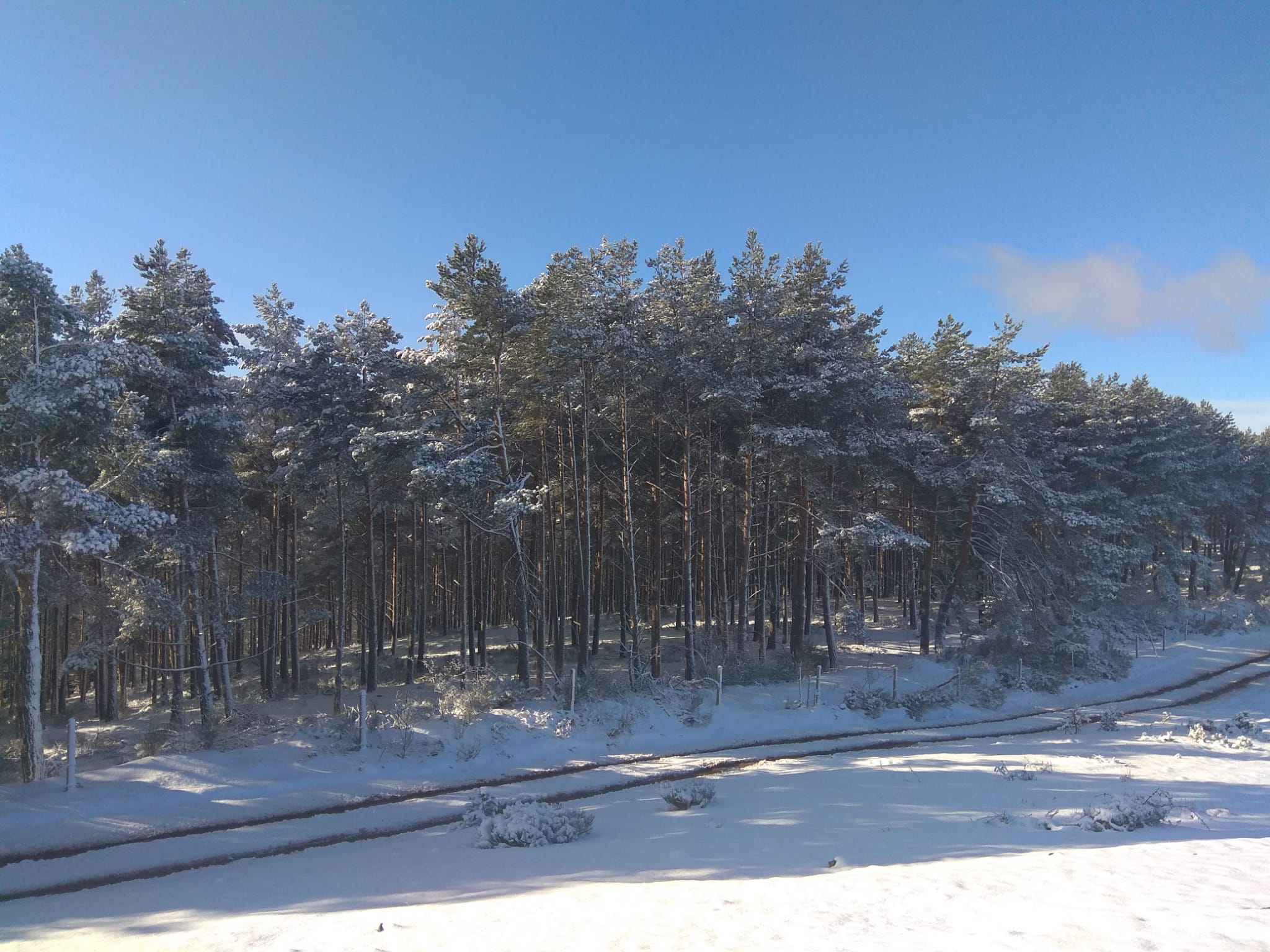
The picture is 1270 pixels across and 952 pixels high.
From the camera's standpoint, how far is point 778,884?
25.0 ft

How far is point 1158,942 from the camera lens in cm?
565

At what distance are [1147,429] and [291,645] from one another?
44.6 meters

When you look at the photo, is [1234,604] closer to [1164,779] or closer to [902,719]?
[902,719]

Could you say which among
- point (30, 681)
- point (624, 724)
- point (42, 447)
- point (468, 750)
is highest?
point (42, 447)

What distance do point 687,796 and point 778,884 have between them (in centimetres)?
442

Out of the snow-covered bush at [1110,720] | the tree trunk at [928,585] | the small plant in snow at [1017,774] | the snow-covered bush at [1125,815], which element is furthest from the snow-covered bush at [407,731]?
the tree trunk at [928,585]

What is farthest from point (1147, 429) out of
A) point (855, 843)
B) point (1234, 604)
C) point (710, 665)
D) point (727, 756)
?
point (855, 843)

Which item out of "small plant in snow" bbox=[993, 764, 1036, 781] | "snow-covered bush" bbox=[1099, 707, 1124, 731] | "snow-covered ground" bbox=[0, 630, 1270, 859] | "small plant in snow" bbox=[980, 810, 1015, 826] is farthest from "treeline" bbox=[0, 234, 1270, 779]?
"small plant in snow" bbox=[980, 810, 1015, 826]

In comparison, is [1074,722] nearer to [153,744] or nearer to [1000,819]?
[1000,819]

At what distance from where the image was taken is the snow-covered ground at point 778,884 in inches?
243

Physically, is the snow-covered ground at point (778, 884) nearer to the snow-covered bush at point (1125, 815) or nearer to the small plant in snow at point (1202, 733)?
the snow-covered bush at point (1125, 815)

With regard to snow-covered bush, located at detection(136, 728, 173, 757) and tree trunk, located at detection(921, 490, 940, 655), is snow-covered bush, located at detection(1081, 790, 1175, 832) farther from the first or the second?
tree trunk, located at detection(921, 490, 940, 655)

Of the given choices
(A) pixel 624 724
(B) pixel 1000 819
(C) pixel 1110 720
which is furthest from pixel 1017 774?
(A) pixel 624 724

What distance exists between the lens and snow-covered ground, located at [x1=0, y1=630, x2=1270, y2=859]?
1212 cm
